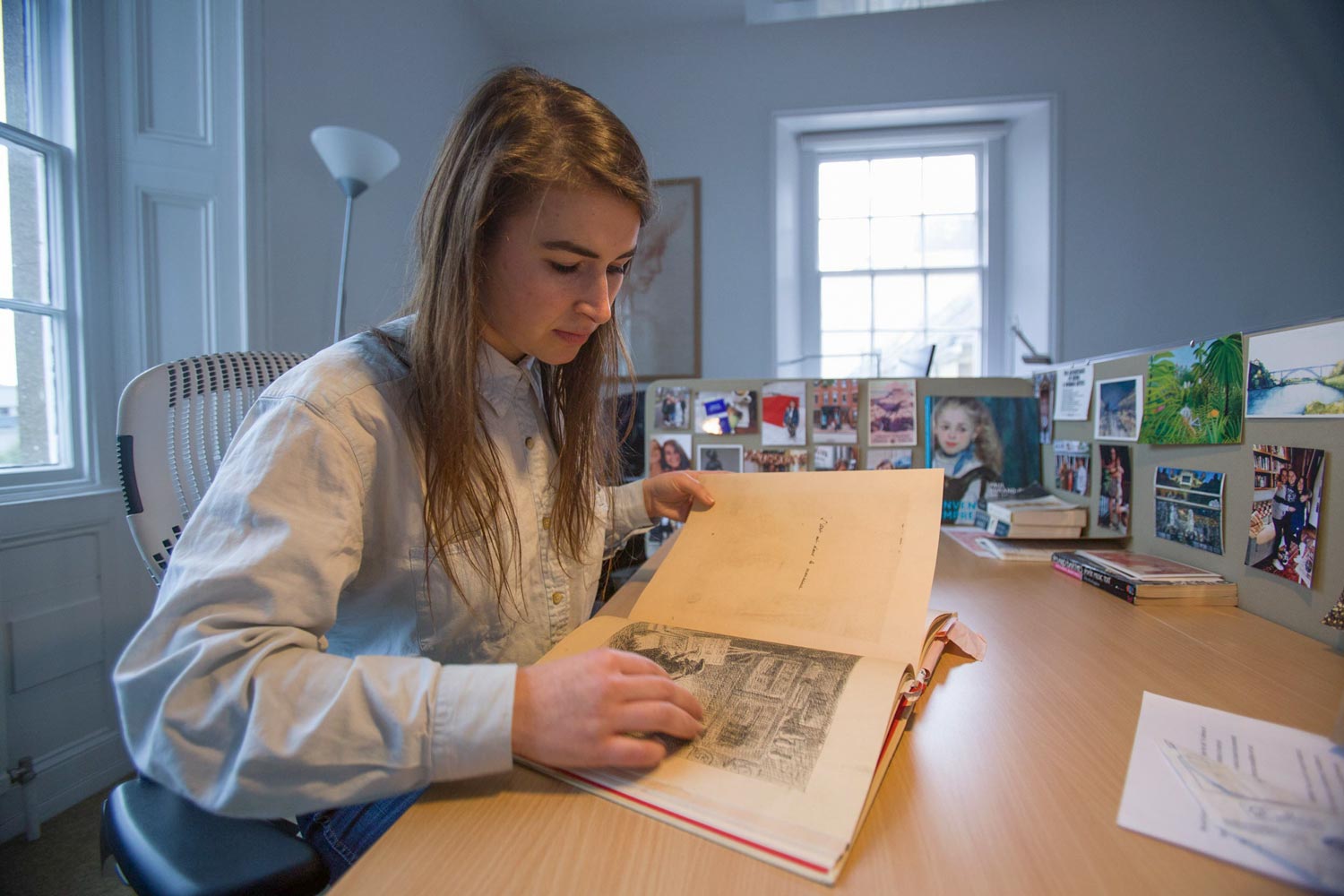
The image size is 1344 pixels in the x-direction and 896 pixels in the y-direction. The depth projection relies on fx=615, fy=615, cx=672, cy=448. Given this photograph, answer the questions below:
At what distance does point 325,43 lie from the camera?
1855 millimetres

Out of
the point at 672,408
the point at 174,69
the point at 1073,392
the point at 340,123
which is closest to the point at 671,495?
the point at 672,408

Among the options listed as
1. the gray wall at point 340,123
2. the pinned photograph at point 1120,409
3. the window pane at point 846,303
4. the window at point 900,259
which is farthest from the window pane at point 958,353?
the gray wall at point 340,123

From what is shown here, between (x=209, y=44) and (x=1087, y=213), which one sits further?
(x=1087, y=213)

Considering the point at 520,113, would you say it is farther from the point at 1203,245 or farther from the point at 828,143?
the point at 1203,245

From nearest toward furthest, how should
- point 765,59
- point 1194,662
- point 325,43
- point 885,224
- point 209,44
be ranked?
point 1194,662 < point 209,44 < point 325,43 < point 765,59 < point 885,224

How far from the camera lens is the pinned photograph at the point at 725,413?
1.27 metres

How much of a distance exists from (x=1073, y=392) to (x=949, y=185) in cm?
203

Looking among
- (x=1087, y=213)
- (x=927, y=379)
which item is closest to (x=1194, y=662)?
(x=927, y=379)

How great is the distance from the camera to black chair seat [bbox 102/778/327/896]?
313 millimetres

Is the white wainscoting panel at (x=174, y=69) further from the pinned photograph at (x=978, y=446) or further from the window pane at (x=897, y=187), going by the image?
the window pane at (x=897, y=187)

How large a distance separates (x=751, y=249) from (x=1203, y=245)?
1688 mm

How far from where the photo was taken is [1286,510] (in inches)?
25.8

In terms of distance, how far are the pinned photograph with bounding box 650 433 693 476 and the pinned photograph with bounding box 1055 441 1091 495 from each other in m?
0.68

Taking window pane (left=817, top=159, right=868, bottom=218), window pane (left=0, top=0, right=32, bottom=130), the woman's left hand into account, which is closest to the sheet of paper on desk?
the woman's left hand
